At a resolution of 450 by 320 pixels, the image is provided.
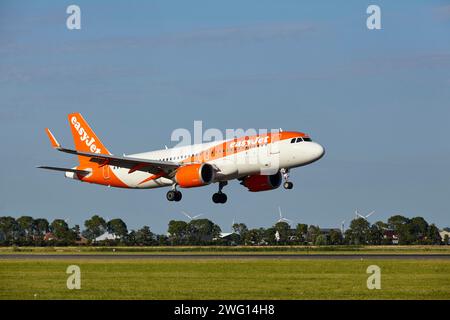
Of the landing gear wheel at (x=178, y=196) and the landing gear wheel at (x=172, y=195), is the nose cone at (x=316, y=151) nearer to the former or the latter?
the landing gear wheel at (x=178, y=196)

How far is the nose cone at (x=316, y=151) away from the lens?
74438 millimetres

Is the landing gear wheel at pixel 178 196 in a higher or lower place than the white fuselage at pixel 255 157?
lower

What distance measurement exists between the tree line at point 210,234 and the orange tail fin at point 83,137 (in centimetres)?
1936

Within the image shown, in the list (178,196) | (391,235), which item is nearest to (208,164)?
(178,196)

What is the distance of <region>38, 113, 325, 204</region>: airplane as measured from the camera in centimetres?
7538

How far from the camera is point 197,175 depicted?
78.6 metres

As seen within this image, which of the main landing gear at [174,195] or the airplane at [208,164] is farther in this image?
the main landing gear at [174,195]

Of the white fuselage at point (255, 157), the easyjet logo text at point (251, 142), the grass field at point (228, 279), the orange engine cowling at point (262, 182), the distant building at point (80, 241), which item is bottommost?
the grass field at point (228, 279)

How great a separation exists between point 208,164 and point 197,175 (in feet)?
4.43

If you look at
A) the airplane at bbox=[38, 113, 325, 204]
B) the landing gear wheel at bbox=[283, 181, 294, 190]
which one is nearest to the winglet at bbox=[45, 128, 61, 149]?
the airplane at bbox=[38, 113, 325, 204]

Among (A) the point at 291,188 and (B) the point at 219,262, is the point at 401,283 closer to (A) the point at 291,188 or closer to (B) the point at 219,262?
(B) the point at 219,262

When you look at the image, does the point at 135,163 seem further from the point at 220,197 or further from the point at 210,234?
the point at 210,234

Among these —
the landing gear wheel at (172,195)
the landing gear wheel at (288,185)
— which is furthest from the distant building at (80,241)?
the landing gear wheel at (288,185)
